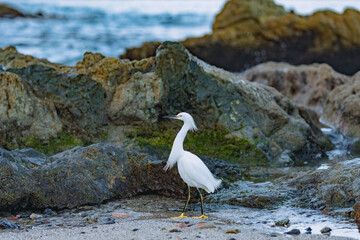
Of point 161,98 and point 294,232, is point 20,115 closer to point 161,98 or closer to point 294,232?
point 161,98

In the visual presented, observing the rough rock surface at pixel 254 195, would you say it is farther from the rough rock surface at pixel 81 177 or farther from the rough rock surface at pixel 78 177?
the rough rock surface at pixel 78 177

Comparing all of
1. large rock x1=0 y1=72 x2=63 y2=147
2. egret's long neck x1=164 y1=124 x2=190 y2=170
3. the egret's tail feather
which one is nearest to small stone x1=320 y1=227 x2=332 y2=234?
egret's long neck x1=164 y1=124 x2=190 y2=170

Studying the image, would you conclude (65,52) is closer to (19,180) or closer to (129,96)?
(129,96)

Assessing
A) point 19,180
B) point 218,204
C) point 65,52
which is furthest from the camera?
point 65,52

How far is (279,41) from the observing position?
2094 cm

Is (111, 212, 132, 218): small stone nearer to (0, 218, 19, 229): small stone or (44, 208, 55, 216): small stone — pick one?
(44, 208, 55, 216): small stone

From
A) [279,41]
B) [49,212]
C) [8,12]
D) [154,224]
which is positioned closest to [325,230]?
[154,224]

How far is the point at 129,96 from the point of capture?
Result: 386 inches

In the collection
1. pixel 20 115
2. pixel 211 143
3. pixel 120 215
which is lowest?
pixel 120 215

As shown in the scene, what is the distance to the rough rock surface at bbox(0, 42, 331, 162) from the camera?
9.70m

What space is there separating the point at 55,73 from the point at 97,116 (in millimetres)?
1275

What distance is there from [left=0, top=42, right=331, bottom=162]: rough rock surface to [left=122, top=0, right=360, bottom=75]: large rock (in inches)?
410

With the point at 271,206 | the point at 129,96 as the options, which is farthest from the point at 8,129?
the point at 271,206

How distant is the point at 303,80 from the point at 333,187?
10161mm
